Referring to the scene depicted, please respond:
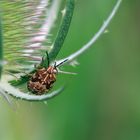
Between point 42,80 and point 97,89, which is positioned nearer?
point 42,80

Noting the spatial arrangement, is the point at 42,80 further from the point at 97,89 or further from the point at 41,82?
the point at 97,89

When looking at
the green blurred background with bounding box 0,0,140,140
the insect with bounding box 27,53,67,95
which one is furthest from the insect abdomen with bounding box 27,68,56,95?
the green blurred background with bounding box 0,0,140,140

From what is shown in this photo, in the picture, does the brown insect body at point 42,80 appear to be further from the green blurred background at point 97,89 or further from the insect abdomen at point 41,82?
the green blurred background at point 97,89

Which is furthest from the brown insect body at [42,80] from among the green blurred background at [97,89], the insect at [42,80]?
the green blurred background at [97,89]

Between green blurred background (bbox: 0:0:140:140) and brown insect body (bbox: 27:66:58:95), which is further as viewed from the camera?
green blurred background (bbox: 0:0:140:140)

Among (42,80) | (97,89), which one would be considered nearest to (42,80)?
(42,80)

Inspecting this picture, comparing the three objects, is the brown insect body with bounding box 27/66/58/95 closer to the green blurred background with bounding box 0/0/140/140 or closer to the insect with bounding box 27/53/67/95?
the insect with bounding box 27/53/67/95

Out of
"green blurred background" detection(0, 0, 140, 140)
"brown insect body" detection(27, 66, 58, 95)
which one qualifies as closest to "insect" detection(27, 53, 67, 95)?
"brown insect body" detection(27, 66, 58, 95)

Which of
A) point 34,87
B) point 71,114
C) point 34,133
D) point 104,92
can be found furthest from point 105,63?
point 34,87
